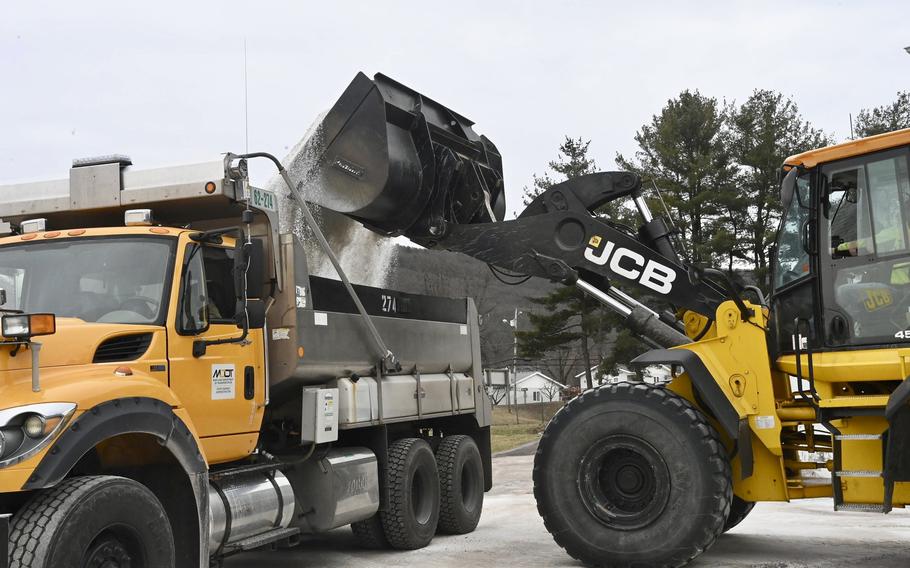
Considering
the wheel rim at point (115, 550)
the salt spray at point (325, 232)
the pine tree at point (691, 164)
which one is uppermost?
the pine tree at point (691, 164)

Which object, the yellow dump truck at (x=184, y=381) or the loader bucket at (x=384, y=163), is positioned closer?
the yellow dump truck at (x=184, y=381)

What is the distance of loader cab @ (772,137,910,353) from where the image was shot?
7.58 meters

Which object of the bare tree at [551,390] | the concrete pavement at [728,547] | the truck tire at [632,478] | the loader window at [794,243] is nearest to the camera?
the truck tire at [632,478]

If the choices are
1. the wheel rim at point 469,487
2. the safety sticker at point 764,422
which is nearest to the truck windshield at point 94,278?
the safety sticker at point 764,422

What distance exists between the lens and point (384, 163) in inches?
352

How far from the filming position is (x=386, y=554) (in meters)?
9.48

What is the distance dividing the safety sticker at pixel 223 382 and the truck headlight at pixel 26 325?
5.26 ft

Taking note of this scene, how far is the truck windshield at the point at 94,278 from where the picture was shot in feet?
21.2

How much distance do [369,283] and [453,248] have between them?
6.11 feet

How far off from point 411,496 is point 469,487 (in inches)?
63.4

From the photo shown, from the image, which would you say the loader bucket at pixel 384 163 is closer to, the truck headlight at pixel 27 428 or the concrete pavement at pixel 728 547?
the concrete pavement at pixel 728 547

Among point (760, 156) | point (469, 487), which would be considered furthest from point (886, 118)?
point (469, 487)

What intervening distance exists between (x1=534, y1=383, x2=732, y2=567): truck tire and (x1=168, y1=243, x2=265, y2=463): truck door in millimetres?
2630

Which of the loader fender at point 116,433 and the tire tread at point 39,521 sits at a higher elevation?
the loader fender at point 116,433
